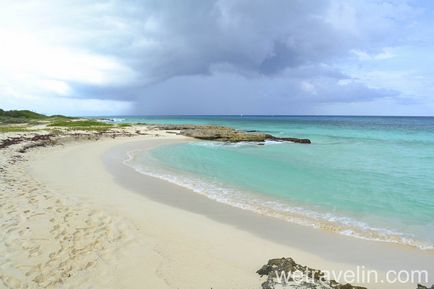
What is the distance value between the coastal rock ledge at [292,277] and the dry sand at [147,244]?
354mm

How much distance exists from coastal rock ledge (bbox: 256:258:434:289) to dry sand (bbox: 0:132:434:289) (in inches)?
13.9

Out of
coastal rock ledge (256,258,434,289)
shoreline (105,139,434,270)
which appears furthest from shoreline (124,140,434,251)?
coastal rock ledge (256,258,434,289)

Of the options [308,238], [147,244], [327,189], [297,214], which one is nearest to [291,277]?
[308,238]

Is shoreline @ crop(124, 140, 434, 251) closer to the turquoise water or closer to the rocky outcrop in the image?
the turquoise water

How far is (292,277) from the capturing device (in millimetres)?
5930

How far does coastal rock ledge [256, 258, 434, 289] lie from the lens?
5680 millimetres

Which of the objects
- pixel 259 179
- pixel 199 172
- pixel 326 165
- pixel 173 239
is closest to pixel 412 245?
pixel 173 239

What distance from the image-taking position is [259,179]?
1795 centimetres

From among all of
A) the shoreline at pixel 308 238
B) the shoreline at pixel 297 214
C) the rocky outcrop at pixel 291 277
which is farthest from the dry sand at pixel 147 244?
the shoreline at pixel 297 214

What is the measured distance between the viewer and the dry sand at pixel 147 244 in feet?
20.7

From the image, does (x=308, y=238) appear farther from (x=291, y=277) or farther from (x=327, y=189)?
(x=327, y=189)

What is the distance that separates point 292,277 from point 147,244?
12.6ft

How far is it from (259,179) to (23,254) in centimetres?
1290

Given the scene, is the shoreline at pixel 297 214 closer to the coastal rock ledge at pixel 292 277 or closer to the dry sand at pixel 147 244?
the dry sand at pixel 147 244
